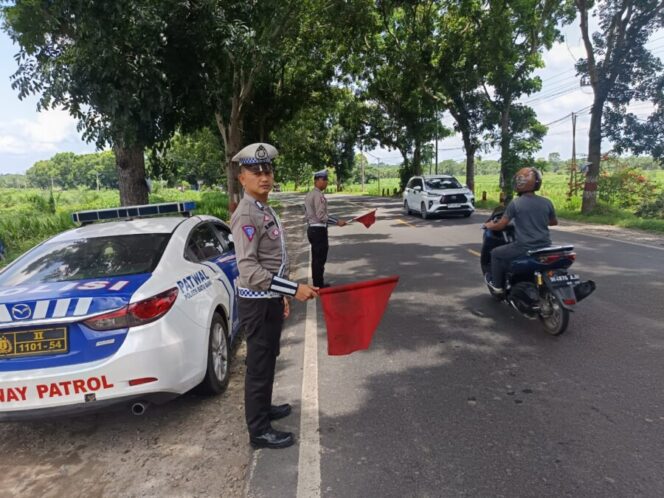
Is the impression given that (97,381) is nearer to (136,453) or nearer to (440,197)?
(136,453)

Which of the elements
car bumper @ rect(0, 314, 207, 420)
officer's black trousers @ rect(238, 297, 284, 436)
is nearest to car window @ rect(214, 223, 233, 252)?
car bumper @ rect(0, 314, 207, 420)

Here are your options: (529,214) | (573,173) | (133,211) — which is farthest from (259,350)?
(573,173)

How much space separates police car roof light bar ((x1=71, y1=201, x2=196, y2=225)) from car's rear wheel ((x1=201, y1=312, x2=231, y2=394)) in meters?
1.43

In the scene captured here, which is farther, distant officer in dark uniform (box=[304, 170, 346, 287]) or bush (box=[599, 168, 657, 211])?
bush (box=[599, 168, 657, 211])

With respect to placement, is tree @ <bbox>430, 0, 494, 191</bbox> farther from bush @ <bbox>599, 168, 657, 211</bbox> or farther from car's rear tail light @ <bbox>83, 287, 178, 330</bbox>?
car's rear tail light @ <bbox>83, 287, 178, 330</bbox>

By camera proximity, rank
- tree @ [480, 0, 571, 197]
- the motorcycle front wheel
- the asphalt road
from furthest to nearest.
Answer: tree @ [480, 0, 571, 197]
the motorcycle front wheel
the asphalt road

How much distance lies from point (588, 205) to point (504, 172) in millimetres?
7461

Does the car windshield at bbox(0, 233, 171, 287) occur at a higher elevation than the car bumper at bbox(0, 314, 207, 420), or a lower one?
higher

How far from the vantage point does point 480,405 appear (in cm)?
351

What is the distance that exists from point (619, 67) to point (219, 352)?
1649 centimetres

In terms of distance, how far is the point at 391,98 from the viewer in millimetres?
34500

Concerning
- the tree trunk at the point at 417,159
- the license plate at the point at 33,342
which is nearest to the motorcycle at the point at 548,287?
the license plate at the point at 33,342

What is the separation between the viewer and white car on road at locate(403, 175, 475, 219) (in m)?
17.3

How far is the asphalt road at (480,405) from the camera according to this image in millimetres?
2678
